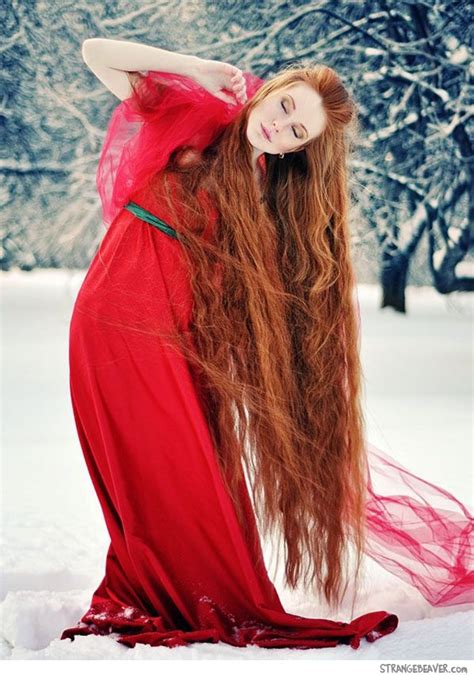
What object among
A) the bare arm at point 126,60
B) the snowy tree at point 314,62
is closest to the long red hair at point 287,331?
the bare arm at point 126,60

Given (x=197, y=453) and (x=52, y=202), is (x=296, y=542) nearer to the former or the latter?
(x=197, y=453)

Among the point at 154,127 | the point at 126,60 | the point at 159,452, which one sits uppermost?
the point at 126,60

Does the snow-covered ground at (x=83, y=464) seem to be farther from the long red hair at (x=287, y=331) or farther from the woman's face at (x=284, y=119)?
the woman's face at (x=284, y=119)

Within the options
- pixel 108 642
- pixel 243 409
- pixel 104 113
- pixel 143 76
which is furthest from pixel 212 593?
pixel 104 113

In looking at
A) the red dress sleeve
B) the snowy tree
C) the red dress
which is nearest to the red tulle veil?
the red dress sleeve

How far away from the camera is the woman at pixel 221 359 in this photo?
Answer: 5.39 ft

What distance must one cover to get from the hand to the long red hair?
0.04 meters

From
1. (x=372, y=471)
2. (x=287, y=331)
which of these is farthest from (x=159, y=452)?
(x=372, y=471)

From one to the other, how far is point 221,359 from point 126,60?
572 millimetres

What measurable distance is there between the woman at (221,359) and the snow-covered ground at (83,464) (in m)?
0.06

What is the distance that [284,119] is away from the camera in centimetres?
168

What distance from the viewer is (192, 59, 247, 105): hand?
5.47 feet

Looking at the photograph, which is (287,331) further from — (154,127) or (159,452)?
(154,127)

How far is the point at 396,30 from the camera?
4.09 m
